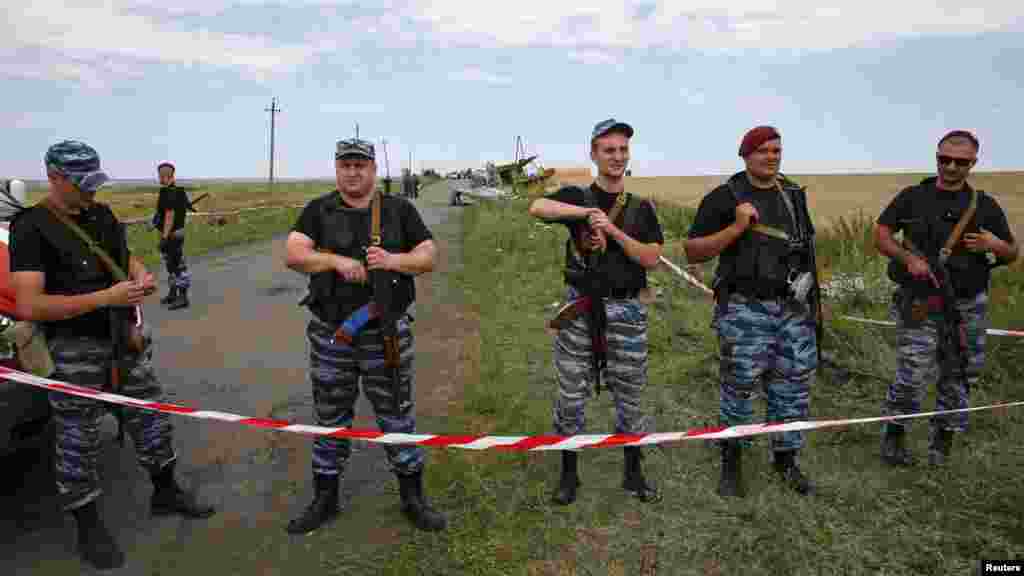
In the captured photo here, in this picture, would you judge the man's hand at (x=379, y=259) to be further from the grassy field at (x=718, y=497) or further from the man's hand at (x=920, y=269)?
the man's hand at (x=920, y=269)

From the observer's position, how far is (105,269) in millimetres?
3152

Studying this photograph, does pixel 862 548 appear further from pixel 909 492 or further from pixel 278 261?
pixel 278 261

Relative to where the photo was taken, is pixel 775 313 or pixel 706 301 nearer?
pixel 775 313

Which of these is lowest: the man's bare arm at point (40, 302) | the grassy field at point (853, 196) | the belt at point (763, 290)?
the man's bare arm at point (40, 302)

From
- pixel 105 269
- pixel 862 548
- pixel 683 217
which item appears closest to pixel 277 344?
pixel 105 269

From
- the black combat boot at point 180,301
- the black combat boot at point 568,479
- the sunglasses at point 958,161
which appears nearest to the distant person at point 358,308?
the black combat boot at point 568,479

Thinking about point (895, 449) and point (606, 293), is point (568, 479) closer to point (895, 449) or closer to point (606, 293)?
point (606, 293)

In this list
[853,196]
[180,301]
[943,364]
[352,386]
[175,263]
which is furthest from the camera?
[853,196]

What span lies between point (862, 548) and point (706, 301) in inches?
214

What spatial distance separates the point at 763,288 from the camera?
11.4 ft

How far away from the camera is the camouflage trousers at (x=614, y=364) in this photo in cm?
349

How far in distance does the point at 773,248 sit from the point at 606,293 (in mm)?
952

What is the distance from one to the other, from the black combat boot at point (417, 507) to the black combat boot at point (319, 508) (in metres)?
0.37

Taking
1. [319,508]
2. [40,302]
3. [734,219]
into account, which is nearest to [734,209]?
[734,219]
